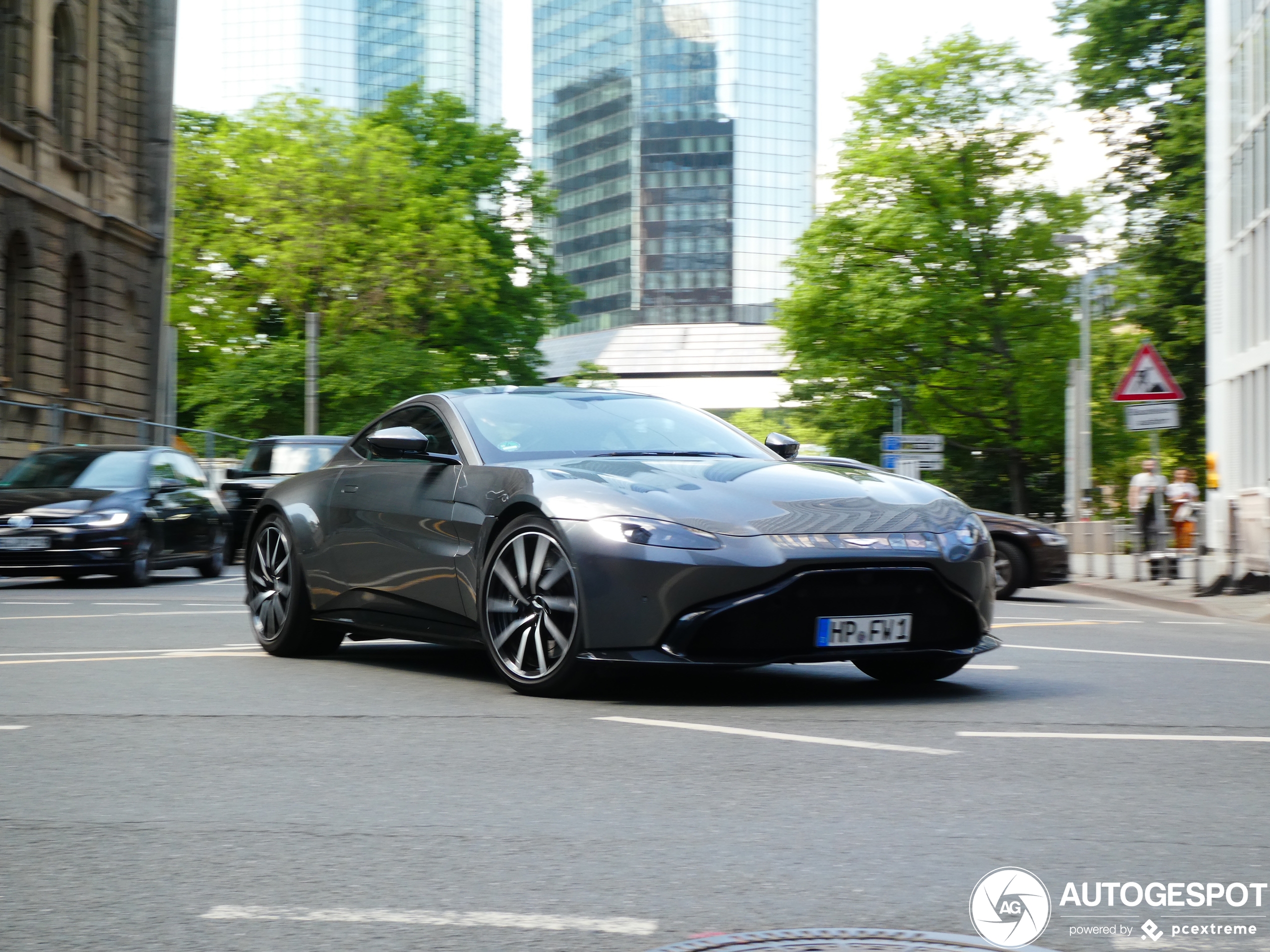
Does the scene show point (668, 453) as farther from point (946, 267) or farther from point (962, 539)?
point (946, 267)

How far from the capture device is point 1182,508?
2717 centimetres

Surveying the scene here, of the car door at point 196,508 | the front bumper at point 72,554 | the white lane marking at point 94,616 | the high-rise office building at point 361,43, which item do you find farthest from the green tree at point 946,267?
the high-rise office building at point 361,43

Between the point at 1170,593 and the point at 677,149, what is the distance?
151097mm

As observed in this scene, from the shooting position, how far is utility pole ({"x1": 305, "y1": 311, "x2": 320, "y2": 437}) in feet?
139

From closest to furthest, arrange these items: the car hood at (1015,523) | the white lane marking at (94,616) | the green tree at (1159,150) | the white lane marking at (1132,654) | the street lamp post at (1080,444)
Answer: the white lane marking at (1132,654), the white lane marking at (94,616), the car hood at (1015,523), the street lamp post at (1080,444), the green tree at (1159,150)

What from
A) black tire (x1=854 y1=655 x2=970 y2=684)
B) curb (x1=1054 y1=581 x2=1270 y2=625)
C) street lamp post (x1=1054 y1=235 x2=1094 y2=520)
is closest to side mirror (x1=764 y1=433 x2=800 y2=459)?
black tire (x1=854 y1=655 x2=970 y2=684)

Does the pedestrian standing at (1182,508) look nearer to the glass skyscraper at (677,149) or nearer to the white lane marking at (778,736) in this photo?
the white lane marking at (778,736)

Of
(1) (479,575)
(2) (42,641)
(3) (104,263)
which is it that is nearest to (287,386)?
(3) (104,263)

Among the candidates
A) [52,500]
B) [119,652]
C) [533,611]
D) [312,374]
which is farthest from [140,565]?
[312,374]

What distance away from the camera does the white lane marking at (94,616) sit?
38.1 ft

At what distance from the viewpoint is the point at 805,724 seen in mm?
6105

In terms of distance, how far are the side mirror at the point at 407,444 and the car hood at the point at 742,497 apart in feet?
1.96

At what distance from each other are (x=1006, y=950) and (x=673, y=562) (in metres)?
3.36

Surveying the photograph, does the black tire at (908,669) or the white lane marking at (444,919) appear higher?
the black tire at (908,669)
